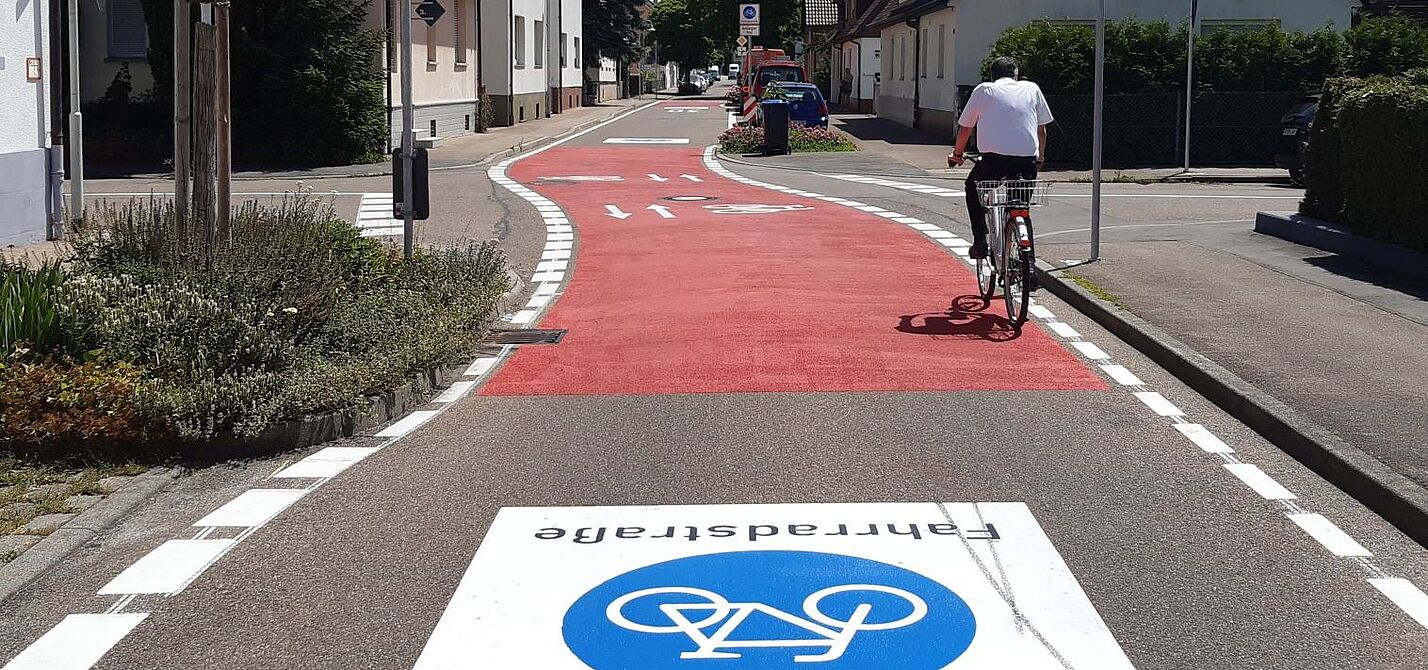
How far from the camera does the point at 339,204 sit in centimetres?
2359

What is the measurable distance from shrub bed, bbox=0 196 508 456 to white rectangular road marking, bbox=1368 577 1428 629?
191 inches

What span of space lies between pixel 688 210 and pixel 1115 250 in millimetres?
7248

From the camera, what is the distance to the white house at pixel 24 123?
1614 cm

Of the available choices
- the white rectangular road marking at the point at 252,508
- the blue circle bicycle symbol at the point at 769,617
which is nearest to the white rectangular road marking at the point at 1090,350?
the blue circle bicycle symbol at the point at 769,617

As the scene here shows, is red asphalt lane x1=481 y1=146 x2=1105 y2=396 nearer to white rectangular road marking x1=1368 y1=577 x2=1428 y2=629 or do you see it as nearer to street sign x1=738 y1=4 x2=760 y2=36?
white rectangular road marking x1=1368 y1=577 x2=1428 y2=629

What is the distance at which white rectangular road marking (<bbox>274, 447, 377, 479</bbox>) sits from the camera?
7.36 m

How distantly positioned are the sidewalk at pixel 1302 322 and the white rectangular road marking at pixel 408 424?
14.1 ft

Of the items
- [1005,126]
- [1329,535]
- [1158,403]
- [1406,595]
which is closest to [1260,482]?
[1329,535]

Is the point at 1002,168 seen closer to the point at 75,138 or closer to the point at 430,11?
the point at 75,138

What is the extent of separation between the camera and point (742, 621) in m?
5.22

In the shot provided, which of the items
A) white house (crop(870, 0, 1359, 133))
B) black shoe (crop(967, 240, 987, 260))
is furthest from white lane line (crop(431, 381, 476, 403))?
white house (crop(870, 0, 1359, 133))

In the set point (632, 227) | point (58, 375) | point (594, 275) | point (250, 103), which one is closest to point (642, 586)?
point (58, 375)

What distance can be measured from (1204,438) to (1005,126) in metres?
4.13

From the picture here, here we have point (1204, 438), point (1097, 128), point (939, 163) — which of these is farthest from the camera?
point (939, 163)
